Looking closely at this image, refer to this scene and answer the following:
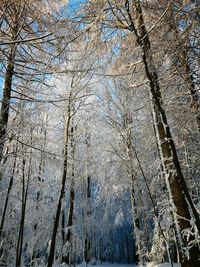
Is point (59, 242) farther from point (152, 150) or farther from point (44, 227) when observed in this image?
point (152, 150)

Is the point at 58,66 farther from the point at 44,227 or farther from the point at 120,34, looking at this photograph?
the point at 44,227

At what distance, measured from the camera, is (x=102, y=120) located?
10.9 m

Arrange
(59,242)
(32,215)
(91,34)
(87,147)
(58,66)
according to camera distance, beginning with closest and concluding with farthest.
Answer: (58,66) → (91,34) → (59,242) → (32,215) → (87,147)

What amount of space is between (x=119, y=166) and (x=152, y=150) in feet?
5.90

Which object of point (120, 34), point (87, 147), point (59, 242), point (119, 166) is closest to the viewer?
point (120, 34)

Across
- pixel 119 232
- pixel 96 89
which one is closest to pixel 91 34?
pixel 96 89

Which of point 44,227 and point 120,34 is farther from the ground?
point 120,34

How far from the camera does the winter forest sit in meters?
3.33

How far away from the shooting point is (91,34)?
4.29 m

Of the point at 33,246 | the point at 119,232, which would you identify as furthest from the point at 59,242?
the point at 119,232

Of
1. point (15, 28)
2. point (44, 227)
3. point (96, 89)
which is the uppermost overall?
point (96, 89)

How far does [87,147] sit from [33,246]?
572 centimetres

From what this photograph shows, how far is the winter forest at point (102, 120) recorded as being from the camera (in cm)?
333

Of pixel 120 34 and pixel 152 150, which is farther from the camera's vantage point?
pixel 152 150
